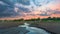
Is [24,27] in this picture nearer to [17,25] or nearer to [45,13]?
[17,25]

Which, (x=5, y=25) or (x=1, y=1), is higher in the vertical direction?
(x=1, y=1)

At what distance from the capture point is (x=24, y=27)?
1.63 metres

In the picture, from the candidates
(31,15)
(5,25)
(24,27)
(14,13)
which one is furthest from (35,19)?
(5,25)

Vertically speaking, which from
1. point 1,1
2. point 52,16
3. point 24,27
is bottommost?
point 24,27

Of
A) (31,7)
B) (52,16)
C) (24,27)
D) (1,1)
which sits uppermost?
(1,1)

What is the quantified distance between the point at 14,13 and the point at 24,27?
0.79ft

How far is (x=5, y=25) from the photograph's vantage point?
162 centimetres

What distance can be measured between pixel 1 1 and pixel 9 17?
25cm

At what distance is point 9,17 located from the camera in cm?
163

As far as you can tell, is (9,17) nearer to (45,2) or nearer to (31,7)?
(31,7)

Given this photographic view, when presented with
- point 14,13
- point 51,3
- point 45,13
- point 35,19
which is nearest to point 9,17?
point 14,13

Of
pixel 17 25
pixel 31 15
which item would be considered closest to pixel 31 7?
pixel 31 15

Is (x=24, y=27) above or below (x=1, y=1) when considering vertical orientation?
below

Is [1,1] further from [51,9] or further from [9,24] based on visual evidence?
[51,9]
